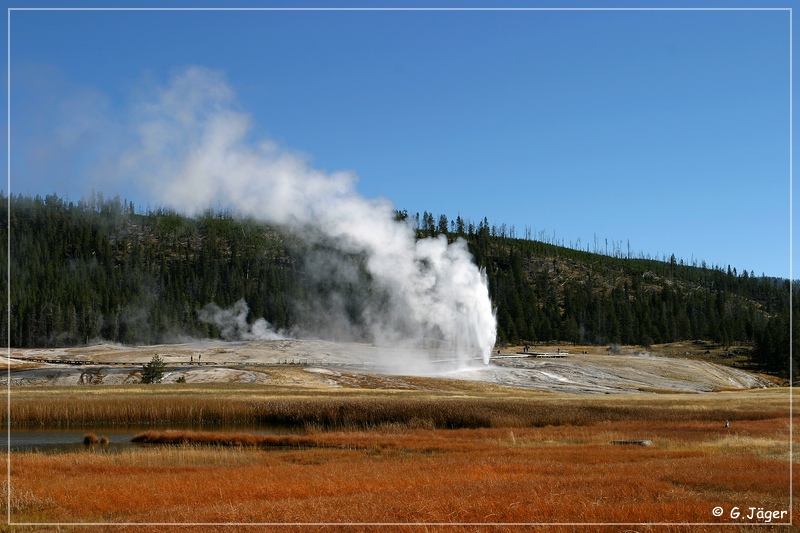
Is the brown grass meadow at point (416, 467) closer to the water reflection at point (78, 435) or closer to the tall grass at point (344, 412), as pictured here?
the tall grass at point (344, 412)

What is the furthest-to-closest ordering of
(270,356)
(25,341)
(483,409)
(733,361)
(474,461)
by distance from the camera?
(25,341)
(733,361)
(270,356)
(483,409)
(474,461)

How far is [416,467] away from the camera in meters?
30.2

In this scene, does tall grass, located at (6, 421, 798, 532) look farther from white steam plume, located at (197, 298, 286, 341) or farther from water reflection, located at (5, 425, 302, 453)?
white steam plume, located at (197, 298, 286, 341)

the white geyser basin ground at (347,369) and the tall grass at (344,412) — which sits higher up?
the tall grass at (344,412)

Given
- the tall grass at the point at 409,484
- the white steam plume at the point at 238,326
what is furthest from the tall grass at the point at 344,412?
the white steam plume at the point at 238,326

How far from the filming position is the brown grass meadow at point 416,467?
1886 centimetres

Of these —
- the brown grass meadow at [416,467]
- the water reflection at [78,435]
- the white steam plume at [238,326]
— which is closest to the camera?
the brown grass meadow at [416,467]

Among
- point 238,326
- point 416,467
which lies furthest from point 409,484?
point 238,326

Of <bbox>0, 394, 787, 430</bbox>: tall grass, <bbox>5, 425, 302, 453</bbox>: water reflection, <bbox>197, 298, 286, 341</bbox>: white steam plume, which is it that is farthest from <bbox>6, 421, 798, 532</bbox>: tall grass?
<bbox>197, 298, 286, 341</bbox>: white steam plume

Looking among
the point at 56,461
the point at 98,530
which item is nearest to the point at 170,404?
the point at 56,461

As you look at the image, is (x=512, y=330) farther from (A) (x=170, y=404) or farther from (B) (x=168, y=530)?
(B) (x=168, y=530)

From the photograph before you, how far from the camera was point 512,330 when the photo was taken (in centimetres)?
17762

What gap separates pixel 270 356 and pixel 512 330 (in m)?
78.2

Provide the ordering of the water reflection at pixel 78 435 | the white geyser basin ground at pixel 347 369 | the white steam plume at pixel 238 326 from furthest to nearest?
the white steam plume at pixel 238 326 → the white geyser basin ground at pixel 347 369 → the water reflection at pixel 78 435
